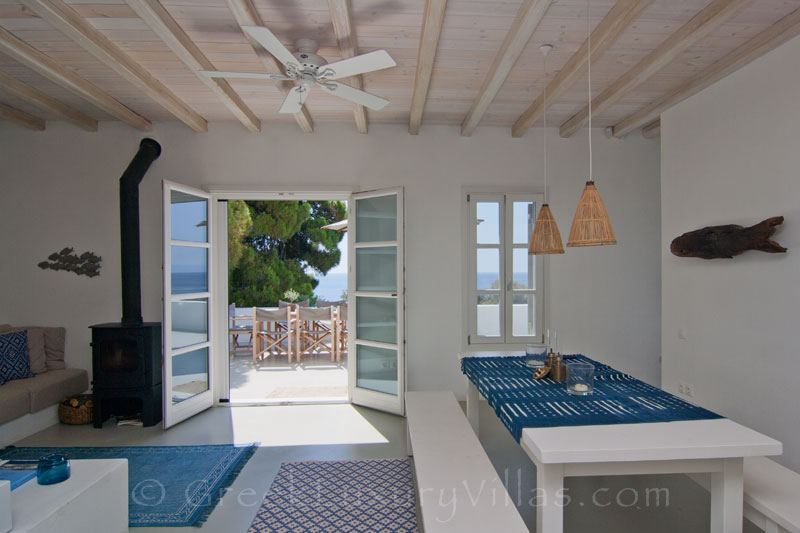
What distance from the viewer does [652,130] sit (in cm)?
465

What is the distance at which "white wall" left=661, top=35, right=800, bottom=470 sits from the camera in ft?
9.08

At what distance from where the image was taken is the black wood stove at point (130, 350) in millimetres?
3902

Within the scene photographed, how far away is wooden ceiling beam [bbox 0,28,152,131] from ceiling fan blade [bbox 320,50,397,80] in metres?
2.03

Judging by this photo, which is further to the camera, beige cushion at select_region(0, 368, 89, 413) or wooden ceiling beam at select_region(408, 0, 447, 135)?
beige cushion at select_region(0, 368, 89, 413)

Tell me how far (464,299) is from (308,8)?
3.05 meters

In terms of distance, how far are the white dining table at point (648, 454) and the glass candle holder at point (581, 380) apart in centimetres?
40

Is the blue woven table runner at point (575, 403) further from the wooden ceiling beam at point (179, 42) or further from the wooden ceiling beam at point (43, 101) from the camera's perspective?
the wooden ceiling beam at point (43, 101)

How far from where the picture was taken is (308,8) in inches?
101

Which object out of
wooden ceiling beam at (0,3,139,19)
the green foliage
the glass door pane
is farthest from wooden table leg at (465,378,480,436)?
the green foliage

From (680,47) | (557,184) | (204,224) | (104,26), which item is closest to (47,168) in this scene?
(204,224)

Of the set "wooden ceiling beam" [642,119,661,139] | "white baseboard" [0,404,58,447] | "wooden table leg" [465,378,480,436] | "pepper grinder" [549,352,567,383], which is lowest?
"white baseboard" [0,404,58,447]

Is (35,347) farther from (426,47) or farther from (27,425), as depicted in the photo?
(426,47)

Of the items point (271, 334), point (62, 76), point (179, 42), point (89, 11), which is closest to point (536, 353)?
point (179, 42)

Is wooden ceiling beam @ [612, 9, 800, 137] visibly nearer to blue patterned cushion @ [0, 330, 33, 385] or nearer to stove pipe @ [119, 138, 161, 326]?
stove pipe @ [119, 138, 161, 326]
